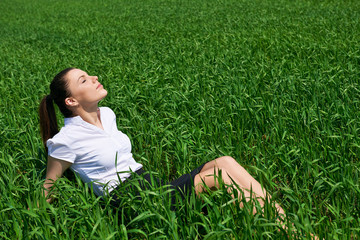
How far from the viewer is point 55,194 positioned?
9.12ft

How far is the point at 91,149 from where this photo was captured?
2.78m

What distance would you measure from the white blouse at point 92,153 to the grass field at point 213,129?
15 centimetres

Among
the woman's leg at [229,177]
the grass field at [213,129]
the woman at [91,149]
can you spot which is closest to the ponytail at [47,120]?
the woman at [91,149]

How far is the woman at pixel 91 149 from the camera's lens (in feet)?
8.51

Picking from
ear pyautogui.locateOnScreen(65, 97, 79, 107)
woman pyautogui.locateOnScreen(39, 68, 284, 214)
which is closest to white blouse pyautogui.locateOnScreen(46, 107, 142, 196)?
woman pyautogui.locateOnScreen(39, 68, 284, 214)

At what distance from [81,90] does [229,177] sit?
1.27 meters

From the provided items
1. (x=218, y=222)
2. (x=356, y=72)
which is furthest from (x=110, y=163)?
(x=356, y=72)

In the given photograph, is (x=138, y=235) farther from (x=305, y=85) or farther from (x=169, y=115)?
(x=305, y=85)

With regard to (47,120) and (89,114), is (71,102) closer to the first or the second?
(89,114)

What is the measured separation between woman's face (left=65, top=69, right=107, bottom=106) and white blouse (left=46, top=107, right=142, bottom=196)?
0.44 feet

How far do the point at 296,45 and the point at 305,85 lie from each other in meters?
2.74

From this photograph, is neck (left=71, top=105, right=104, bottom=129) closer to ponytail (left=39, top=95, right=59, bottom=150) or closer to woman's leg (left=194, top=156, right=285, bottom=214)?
ponytail (left=39, top=95, right=59, bottom=150)

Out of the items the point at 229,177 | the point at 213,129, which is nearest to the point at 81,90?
the point at 229,177

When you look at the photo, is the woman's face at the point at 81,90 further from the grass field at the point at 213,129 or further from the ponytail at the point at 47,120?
the grass field at the point at 213,129
